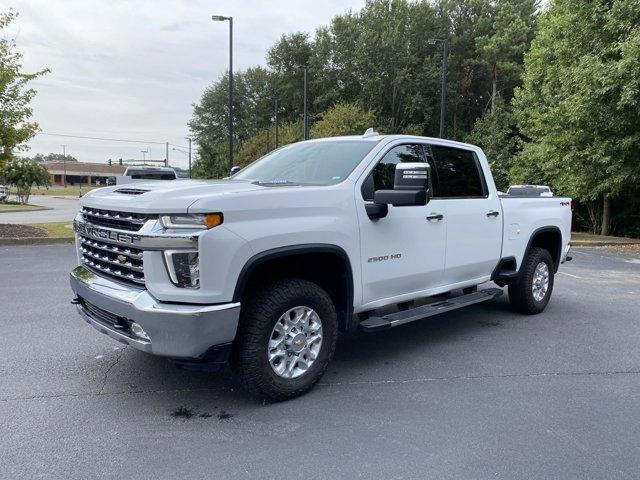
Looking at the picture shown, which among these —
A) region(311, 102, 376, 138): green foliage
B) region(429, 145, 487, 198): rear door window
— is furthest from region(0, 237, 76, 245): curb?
region(311, 102, 376, 138): green foliage

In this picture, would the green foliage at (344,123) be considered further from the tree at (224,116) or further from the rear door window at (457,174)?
the rear door window at (457,174)

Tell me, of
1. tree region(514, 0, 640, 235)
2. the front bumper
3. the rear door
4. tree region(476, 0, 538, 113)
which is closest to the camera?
the front bumper

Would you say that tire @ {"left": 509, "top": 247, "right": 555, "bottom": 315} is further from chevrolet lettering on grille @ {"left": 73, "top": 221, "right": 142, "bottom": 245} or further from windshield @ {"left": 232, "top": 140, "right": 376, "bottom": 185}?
chevrolet lettering on grille @ {"left": 73, "top": 221, "right": 142, "bottom": 245}

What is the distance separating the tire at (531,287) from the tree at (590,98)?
8.55m

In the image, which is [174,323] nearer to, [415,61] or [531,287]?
[531,287]

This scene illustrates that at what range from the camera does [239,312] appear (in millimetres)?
3533

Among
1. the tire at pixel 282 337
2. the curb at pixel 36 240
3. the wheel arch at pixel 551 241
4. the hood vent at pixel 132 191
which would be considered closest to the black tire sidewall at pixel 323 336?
the tire at pixel 282 337

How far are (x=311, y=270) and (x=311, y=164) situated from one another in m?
1.10

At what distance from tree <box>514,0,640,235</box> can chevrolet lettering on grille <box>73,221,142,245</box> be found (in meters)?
12.9

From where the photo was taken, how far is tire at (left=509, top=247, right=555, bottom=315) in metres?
6.26

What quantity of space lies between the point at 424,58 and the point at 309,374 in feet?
134

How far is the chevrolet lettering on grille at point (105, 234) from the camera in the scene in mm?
3508

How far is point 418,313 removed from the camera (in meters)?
4.67

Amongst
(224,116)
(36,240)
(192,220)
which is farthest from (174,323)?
(224,116)
